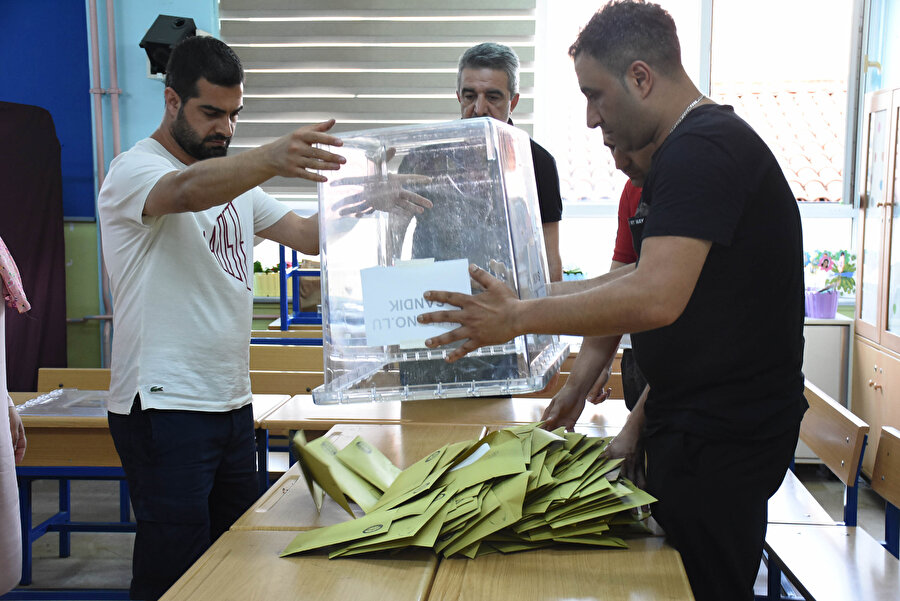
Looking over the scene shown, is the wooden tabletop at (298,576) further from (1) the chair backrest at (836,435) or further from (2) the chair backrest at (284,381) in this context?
(2) the chair backrest at (284,381)

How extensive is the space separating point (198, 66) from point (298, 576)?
116 centimetres

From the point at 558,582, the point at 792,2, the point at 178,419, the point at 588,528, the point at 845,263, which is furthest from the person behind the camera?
the point at 792,2

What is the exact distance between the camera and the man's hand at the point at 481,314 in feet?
3.82

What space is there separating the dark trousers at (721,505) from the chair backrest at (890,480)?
92 centimetres

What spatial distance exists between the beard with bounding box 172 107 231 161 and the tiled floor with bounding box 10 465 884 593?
1.82 m

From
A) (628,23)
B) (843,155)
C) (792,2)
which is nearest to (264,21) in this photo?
(792,2)

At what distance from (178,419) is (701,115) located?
3.89ft

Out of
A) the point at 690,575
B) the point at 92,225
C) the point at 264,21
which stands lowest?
the point at 690,575

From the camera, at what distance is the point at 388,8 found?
185 inches

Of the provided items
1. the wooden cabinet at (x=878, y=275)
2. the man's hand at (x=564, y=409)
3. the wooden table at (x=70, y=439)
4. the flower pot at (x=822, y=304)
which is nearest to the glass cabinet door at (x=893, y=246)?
the wooden cabinet at (x=878, y=275)

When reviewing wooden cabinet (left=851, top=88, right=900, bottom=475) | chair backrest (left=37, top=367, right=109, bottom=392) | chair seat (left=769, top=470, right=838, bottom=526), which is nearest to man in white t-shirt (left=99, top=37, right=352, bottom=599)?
chair backrest (left=37, top=367, right=109, bottom=392)

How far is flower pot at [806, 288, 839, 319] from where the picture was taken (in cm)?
419

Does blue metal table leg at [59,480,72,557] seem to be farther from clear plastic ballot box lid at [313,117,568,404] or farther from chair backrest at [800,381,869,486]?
chair backrest at [800,381,869,486]

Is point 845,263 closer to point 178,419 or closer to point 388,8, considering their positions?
point 388,8
